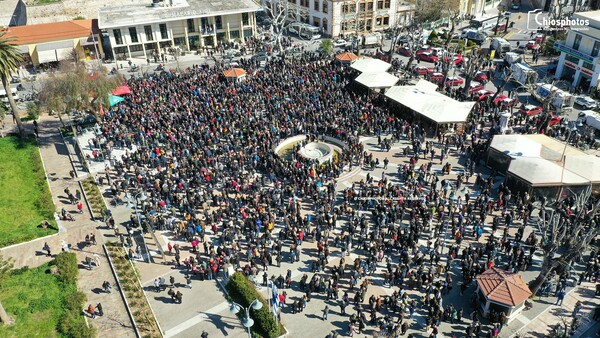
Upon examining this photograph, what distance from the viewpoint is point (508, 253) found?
2712 cm

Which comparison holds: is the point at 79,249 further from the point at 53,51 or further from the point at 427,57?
the point at 427,57

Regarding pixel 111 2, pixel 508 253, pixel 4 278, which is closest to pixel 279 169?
pixel 508 253

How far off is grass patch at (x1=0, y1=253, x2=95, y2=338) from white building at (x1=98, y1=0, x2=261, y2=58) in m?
41.2

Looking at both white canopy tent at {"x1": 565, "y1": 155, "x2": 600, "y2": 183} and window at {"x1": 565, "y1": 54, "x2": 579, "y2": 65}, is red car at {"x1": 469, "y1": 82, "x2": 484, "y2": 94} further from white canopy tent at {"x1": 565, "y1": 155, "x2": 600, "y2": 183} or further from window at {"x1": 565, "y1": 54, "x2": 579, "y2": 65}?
white canopy tent at {"x1": 565, "y1": 155, "x2": 600, "y2": 183}

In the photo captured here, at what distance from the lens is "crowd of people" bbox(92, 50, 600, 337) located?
25.1 metres

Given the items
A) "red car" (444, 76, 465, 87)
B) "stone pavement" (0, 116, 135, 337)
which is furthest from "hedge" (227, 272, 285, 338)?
"red car" (444, 76, 465, 87)

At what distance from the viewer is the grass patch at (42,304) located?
23.5 meters

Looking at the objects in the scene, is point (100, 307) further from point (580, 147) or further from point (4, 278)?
point (580, 147)

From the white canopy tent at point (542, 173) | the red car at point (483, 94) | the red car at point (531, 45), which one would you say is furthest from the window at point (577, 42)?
the white canopy tent at point (542, 173)

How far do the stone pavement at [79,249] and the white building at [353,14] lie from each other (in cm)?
4167

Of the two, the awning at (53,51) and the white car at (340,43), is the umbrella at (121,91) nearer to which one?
the awning at (53,51)

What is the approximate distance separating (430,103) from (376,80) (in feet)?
24.4

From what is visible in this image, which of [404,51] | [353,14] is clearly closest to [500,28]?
[404,51]

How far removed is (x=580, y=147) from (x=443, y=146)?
1085cm
